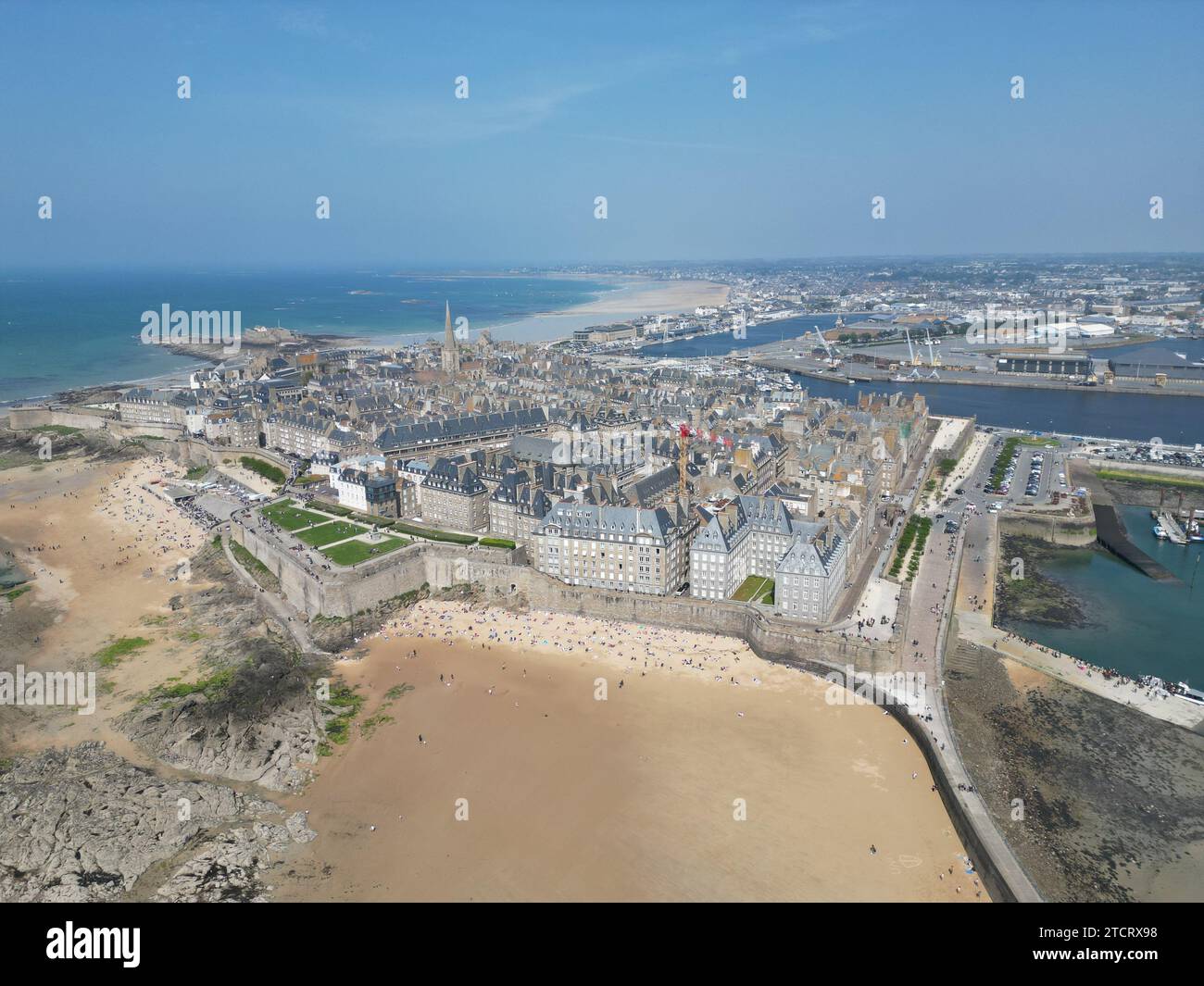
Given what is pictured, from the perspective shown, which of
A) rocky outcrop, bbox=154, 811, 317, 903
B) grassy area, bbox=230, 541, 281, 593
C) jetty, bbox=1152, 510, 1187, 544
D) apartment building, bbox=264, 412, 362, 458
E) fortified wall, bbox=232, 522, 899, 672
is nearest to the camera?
rocky outcrop, bbox=154, 811, 317, 903

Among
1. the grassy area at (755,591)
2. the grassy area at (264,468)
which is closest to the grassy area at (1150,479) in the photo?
the grassy area at (755,591)

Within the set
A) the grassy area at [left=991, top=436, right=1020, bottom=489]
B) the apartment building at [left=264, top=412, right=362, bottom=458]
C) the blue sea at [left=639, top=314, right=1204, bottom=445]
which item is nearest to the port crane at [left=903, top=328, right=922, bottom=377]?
the blue sea at [left=639, top=314, right=1204, bottom=445]

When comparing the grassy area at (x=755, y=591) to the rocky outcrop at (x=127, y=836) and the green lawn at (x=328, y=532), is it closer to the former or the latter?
the rocky outcrop at (x=127, y=836)

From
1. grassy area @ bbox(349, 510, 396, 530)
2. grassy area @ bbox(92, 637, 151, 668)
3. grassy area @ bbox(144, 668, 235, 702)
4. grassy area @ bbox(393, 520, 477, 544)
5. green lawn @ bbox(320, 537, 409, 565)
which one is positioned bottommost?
grassy area @ bbox(144, 668, 235, 702)

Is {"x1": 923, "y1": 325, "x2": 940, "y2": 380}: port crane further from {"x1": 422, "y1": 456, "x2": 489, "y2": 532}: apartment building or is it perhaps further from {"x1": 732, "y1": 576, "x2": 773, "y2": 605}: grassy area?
{"x1": 422, "y1": 456, "x2": 489, "y2": 532}: apartment building

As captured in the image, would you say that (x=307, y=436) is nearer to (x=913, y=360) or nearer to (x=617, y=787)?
(x=617, y=787)
